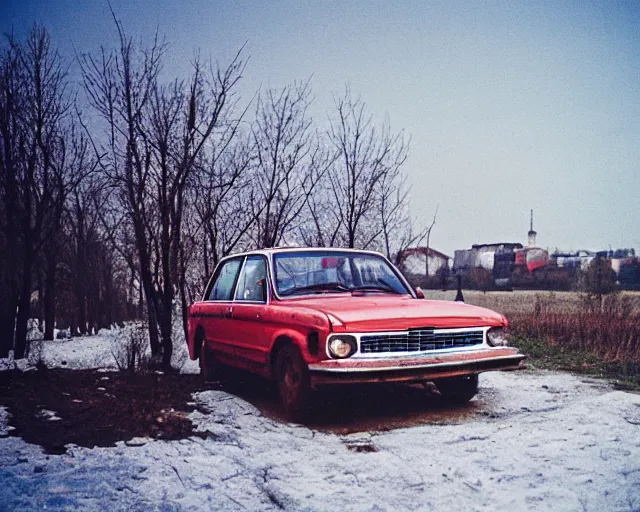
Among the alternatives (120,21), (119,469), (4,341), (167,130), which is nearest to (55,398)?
(119,469)

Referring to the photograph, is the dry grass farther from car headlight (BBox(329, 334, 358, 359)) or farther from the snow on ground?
car headlight (BBox(329, 334, 358, 359))

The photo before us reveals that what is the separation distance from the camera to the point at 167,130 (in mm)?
9938

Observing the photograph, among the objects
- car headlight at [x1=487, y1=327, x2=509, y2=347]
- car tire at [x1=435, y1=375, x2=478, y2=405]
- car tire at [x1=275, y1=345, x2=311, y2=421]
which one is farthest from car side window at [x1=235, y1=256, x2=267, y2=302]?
car headlight at [x1=487, y1=327, x2=509, y2=347]

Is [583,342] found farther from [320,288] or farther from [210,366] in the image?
[210,366]

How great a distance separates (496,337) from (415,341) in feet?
3.36

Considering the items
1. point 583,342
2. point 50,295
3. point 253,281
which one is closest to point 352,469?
point 253,281

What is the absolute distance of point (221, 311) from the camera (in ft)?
24.3

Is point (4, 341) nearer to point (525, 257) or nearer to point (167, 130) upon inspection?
point (167, 130)

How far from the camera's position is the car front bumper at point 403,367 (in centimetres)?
497

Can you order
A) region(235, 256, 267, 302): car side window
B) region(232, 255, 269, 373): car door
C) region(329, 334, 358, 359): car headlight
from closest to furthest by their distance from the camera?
region(329, 334, 358, 359): car headlight, region(232, 255, 269, 373): car door, region(235, 256, 267, 302): car side window

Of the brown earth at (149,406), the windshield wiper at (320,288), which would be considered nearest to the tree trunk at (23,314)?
the brown earth at (149,406)

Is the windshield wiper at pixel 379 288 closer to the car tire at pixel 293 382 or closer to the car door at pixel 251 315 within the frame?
the car door at pixel 251 315

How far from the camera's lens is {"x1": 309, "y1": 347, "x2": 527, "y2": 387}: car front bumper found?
4973 millimetres

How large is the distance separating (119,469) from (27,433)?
1287mm
